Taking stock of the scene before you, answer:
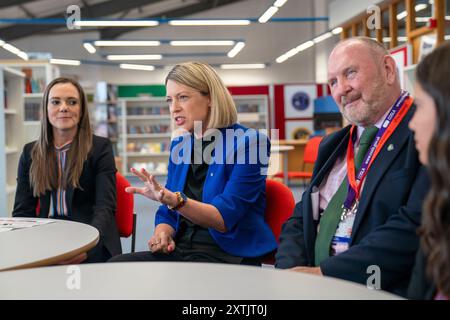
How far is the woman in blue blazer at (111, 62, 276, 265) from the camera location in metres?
2.10

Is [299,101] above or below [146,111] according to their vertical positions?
above

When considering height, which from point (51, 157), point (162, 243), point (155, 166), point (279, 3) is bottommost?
point (155, 166)

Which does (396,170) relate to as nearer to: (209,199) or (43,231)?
(209,199)

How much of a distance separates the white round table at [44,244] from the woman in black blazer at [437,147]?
0.96m

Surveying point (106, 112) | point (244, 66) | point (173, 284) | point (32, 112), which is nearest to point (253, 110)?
point (244, 66)

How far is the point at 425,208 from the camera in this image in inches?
38.4

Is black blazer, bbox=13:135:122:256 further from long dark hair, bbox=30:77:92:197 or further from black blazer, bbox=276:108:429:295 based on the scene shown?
black blazer, bbox=276:108:429:295

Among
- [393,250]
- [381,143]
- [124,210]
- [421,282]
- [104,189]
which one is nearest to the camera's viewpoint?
[421,282]

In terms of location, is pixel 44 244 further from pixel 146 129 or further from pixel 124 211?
pixel 146 129

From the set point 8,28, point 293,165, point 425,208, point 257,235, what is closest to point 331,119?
point 293,165

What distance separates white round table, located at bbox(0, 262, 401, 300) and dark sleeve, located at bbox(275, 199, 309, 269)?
646mm

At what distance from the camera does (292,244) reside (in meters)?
1.90

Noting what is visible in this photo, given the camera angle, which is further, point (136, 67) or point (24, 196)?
point (136, 67)

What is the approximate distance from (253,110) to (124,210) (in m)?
13.0
